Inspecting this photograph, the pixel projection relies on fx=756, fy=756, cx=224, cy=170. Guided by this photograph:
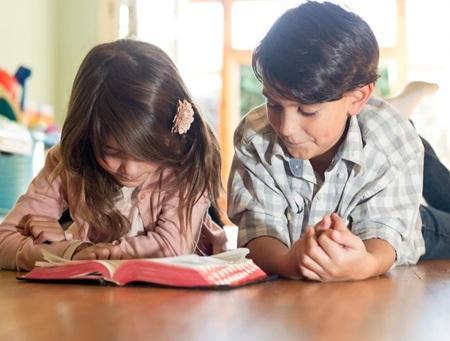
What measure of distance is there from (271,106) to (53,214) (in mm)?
398

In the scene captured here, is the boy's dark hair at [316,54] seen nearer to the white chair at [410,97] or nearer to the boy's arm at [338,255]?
the boy's arm at [338,255]

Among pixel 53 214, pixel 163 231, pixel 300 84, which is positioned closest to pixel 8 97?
pixel 53 214

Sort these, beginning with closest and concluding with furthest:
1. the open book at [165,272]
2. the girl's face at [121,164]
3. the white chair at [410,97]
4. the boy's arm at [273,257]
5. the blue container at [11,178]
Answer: the open book at [165,272] → the boy's arm at [273,257] → the girl's face at [121,164] → the white chair at [410,97] → the blue container at [11,178]

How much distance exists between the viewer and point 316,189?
1146mm

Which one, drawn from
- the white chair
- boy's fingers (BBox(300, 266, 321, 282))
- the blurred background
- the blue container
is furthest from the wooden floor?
the blurred background

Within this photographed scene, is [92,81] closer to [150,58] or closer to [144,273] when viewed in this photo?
[150,58]

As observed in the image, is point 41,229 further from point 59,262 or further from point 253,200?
point 253,200

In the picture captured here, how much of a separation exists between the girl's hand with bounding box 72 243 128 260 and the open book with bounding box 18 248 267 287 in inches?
4.0

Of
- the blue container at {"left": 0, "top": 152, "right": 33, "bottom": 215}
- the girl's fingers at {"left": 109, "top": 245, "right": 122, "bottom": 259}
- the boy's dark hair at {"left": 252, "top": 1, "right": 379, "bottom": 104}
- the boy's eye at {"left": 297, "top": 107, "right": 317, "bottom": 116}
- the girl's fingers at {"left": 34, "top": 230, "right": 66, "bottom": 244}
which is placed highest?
the boy's dark hair at {"left": 252, "top": 1, "right": 379, "bottom": 104}

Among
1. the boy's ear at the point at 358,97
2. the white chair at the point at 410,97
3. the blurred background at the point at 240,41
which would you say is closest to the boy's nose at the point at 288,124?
the boy's ear at the point at 358,97

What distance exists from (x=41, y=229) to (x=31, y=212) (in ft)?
0.22

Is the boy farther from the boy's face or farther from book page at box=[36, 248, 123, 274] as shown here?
book page at box=[36, 248, 123, 274]

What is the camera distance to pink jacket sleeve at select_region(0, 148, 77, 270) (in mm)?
1065

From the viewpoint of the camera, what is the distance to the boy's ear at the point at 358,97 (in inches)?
42.5
